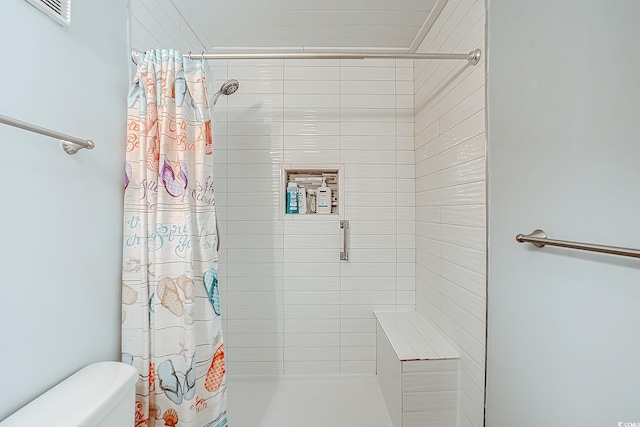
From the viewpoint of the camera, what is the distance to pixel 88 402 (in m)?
0.81

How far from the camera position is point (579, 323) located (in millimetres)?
847

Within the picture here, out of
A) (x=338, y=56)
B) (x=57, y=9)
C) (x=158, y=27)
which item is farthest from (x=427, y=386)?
(x=158, y=27)

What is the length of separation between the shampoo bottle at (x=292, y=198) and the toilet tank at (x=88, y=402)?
1.43 meters

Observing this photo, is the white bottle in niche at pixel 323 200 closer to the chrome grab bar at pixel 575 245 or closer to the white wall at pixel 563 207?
the white wall at pixel 563 207

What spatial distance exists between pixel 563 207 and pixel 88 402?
1481 mm

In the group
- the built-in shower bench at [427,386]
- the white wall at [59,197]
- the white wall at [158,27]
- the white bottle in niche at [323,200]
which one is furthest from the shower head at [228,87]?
the built-in shower bench at [427,386]

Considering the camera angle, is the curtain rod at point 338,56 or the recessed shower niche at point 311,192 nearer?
the curtain rod at point 338,56

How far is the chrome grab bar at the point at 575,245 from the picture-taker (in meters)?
0.65

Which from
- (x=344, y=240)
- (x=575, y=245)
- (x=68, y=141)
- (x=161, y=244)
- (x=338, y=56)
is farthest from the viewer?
(x=344, y=240)

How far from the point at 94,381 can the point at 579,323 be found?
4.77 feet

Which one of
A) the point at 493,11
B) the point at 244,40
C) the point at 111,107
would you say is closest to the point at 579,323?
the point at 493,11

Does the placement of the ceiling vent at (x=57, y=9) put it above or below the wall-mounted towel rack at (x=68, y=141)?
above

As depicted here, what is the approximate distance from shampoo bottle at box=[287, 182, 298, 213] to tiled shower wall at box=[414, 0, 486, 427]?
36.0 inches

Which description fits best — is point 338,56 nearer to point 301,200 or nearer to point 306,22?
point 306,22
